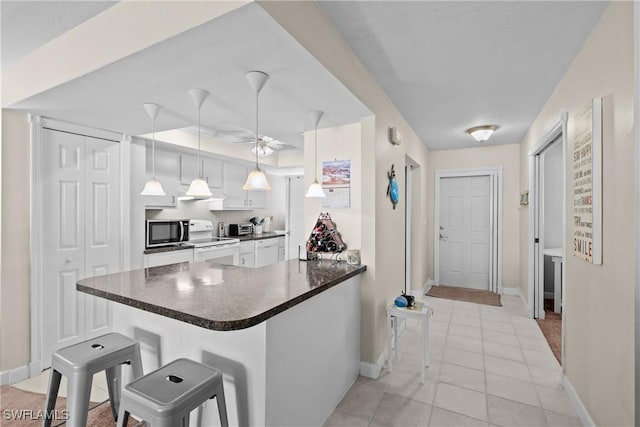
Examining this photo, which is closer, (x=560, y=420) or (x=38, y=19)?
(x=38, y=19)

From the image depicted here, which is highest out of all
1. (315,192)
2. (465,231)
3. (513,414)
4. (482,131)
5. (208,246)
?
(482,131)

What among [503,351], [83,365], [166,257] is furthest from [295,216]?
[83,365]

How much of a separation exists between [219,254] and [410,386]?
9.91ft

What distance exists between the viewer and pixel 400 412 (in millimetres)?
2057

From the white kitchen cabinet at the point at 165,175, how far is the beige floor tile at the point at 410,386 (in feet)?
10.8

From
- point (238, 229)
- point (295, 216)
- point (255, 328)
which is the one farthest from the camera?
point (295, 216)

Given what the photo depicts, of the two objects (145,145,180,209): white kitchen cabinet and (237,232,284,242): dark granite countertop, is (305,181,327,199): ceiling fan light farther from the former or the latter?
(237,232,284,242): dark granite countertop

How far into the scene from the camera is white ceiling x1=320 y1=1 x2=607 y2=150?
1.66m

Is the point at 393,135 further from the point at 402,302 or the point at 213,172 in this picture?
the point at 213,172

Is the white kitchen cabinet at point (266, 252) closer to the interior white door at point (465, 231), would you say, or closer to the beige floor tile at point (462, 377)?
the interior white door at point (465, 231)

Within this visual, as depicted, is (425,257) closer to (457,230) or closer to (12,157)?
(457,230)

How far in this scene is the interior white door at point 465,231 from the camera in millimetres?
5090

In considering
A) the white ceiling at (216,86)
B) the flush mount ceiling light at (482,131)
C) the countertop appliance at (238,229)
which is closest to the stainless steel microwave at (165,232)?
the countertop appliance at (238,229)

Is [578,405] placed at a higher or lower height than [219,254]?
lower
